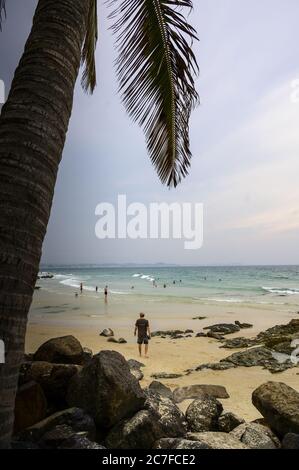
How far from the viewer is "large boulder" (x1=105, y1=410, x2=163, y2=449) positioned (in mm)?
3814

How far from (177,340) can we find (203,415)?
36.6 ft

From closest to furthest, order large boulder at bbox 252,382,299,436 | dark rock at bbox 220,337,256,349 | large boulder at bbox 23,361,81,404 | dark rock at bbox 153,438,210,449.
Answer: dark rock at bbox 153,438,210,449
large boulder at bbox 23,361,81,404
large boulder at bbox 252,382,299,436
dark rock at bbox 220,337,256,349

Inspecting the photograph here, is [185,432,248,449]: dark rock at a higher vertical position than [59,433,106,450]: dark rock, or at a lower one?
lower

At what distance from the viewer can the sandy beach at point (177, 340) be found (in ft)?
30.2

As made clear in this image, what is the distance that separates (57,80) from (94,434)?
3654 mm

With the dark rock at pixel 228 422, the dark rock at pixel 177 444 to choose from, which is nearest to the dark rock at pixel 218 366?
the dark rock at pixel 228 422

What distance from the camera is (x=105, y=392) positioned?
411 cm

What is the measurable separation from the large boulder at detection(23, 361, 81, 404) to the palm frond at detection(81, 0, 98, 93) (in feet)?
15.0

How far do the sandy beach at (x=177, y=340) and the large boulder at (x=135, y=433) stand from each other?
2.76 m

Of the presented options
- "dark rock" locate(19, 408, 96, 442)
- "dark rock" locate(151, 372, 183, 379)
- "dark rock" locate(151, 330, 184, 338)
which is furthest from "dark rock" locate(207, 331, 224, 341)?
"dark rock" locate(19, 408, 96, 442)

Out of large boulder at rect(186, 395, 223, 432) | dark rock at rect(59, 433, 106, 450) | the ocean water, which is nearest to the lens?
dark rock at rect(59, 433, 106, 450)

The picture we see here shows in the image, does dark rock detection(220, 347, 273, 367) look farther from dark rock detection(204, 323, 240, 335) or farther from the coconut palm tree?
the coconut palm tree

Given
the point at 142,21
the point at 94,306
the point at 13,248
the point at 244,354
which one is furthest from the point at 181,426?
the point at 94,306

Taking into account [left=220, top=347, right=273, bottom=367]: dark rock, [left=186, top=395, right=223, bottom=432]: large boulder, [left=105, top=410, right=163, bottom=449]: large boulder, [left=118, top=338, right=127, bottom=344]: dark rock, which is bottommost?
[left=118, top=338, right=127, bottom=344]: dark rock
